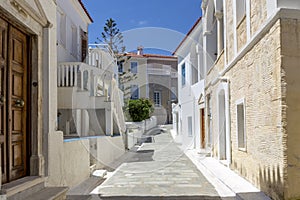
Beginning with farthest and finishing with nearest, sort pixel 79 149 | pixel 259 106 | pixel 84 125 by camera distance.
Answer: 1. pixel 84 125
2. pixel 79 149
3. pixel 259 106

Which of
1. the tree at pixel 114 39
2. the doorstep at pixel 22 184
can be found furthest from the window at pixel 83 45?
the tree at pixel 114 39

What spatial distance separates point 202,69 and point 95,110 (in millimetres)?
6165

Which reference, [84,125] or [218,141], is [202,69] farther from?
[84,125]

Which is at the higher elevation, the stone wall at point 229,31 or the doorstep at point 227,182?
the stone wall at point 229,31

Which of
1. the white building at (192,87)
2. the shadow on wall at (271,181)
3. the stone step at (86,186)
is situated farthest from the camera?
the white building at (192,87)

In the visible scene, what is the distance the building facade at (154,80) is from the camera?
36.2 m

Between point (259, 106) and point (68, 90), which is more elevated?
point (68, 90)

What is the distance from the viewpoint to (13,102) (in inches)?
185

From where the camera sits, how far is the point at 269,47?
6191 millimetres

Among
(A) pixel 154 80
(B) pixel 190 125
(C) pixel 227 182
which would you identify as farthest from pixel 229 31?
(A) pixel 154 80

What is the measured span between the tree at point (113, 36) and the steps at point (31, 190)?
95.6 ft

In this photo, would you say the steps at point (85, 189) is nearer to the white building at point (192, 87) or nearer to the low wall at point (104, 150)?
the low wall at point (104, 150)

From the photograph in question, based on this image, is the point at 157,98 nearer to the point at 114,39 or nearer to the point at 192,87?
the point at 114,39

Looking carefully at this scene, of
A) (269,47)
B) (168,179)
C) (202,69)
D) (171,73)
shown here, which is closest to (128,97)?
(171,73)
